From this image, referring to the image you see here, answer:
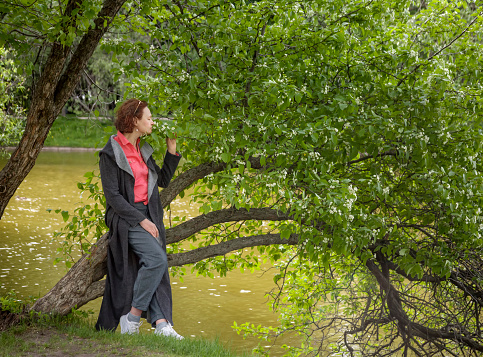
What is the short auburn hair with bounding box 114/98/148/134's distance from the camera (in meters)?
4.56

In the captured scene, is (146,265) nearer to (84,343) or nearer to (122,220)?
(122,220)

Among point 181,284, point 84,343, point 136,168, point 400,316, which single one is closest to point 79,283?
point 84,343

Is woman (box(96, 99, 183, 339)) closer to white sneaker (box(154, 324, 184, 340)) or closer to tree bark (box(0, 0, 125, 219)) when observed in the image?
white sneaker (box(154, 324, 184, 340))

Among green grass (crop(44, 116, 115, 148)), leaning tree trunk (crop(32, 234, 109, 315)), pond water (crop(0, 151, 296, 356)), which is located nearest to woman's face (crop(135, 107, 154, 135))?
leaning tree trunk (crop(32, 234, 109, 315))

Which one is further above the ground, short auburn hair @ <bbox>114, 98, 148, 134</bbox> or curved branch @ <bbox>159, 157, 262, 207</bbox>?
short auburn hair @ <bbox>114, 98, 148, 134</bbox>

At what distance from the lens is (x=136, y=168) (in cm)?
461

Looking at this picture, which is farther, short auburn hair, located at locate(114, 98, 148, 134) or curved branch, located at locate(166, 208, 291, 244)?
curved branch, located at locate(166, 208, 291, 244)

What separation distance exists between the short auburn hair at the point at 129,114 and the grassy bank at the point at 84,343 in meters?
1.66

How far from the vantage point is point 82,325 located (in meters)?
4.87

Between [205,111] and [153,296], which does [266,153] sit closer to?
[205,111]

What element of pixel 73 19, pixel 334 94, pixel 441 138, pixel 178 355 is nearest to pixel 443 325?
pixel 441 138

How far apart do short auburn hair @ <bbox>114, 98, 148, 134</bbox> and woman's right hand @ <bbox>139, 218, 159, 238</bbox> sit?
747mm

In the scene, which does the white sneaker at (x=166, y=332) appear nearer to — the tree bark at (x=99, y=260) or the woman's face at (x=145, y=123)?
the tree bark at (x=99, y=260)

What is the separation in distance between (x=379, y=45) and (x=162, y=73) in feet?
6.67
